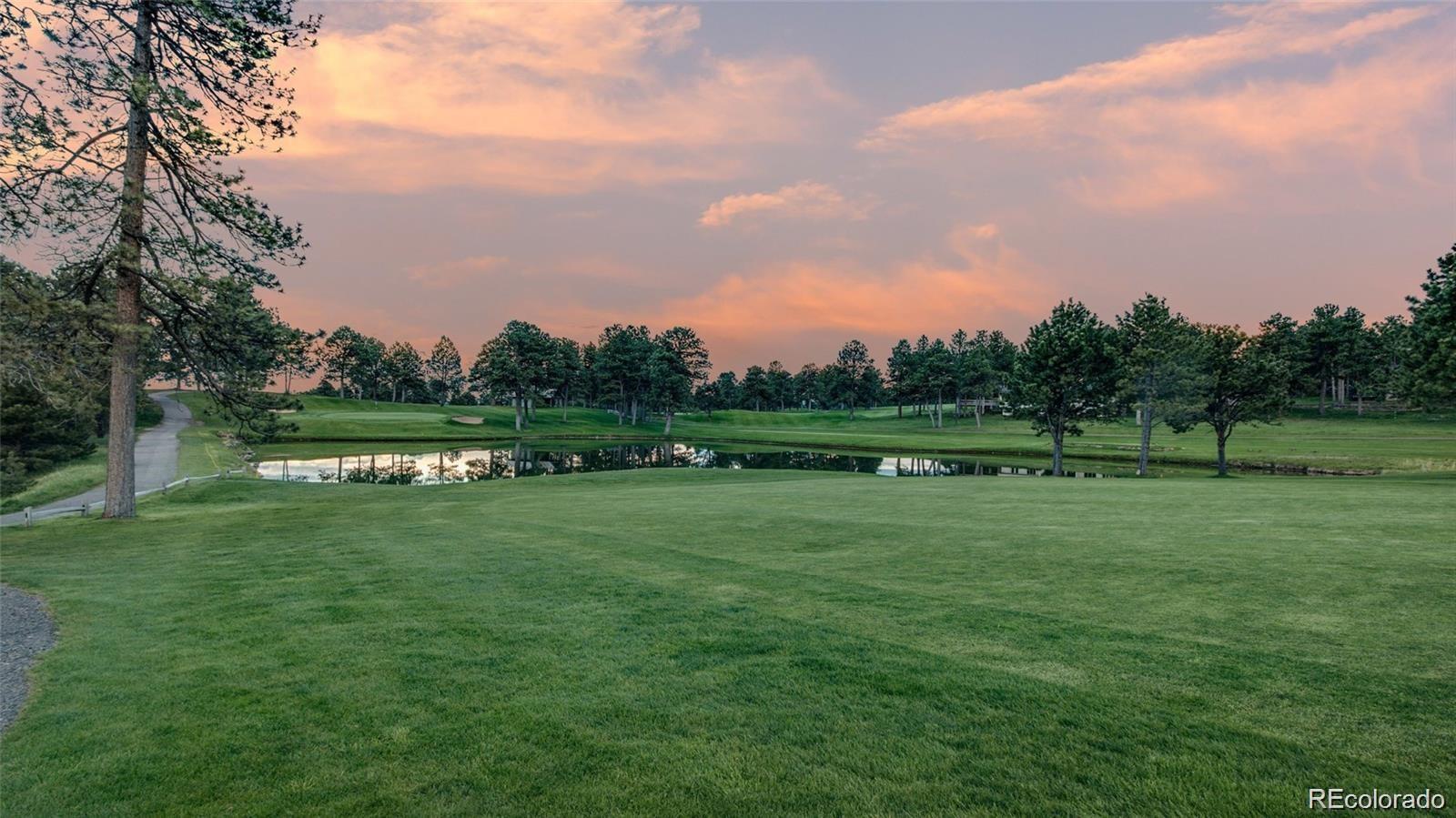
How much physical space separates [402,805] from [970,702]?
464 centimetres

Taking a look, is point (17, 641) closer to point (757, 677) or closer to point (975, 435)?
point (757, 677)

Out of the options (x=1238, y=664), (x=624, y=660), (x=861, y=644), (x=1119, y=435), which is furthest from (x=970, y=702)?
(x=1119, y=435)

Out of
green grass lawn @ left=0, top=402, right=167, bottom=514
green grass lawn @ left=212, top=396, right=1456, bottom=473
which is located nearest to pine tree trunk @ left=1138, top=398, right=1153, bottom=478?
green grass lawn @ left=212, top=396, right=1456, bottom=473

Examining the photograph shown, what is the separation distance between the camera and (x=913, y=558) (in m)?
12.0

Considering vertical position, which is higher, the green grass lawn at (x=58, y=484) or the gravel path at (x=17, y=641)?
the gravel path at (x=17, y=641)

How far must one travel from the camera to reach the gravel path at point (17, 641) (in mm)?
6754

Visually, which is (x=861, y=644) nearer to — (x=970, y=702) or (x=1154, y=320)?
(x=970, y=702)

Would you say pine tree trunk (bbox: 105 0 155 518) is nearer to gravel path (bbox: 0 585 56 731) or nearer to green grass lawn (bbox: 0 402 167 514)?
gravel path (bbox: 0 585 56 731)

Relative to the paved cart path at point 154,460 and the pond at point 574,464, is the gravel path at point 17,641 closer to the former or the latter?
the paved cart path at point 154,460

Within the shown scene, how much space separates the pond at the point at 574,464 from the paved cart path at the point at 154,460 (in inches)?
207

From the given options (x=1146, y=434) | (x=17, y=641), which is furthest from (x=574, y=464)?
(x=17, y=641)

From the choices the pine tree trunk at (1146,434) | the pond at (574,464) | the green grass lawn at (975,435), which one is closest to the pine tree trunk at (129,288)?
the green grass lawn at (975,435)

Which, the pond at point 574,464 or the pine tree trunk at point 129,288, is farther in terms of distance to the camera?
the pond at point 574,464

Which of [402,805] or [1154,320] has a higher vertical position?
[1154,320]
